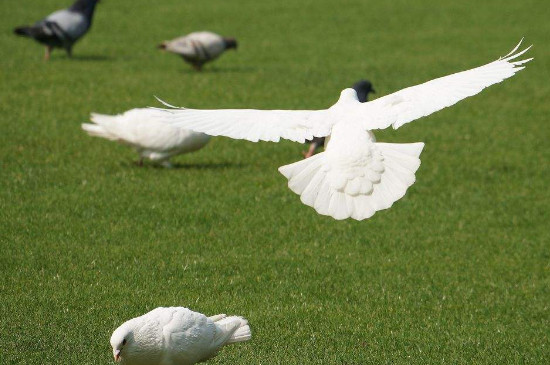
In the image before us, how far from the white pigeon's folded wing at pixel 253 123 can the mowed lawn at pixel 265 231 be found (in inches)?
54.9

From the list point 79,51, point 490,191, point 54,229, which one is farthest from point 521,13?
point 54,229

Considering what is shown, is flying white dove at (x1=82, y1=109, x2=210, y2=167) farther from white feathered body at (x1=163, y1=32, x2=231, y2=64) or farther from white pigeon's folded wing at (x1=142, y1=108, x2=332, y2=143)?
white feathered body at (x1=163, y1=32, x2=231, y2=64)

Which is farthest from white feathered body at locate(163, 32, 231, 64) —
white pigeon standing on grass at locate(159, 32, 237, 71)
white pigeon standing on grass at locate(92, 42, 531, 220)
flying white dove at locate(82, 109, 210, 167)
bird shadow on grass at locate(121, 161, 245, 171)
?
white pigeon standing on grass at locate(92, 42, 531, 220)

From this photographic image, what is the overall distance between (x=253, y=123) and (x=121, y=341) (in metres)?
2.02

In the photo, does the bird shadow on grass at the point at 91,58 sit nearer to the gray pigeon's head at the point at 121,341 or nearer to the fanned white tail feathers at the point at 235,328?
the fanned white tail feathers at the point at 235,328

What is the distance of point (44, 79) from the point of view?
16.7m

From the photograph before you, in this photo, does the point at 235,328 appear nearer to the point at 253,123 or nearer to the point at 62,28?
the point at 253,123

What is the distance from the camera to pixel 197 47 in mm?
17734

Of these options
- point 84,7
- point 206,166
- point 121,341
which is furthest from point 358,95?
point 84,7

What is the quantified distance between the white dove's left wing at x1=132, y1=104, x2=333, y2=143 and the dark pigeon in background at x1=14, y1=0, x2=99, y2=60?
1197 cm

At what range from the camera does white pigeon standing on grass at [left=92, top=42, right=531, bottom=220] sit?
6.14m

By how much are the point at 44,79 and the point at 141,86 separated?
65.3 inches

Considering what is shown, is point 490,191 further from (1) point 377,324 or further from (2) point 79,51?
(2) point 79,51

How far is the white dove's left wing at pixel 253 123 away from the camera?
6.59 meters
